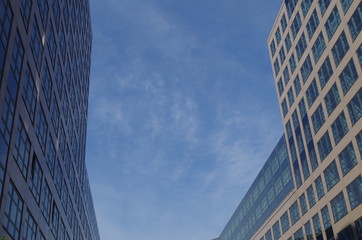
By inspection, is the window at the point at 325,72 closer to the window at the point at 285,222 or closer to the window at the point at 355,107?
the window at the point at 355,107

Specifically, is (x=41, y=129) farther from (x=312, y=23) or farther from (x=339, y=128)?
(x=312, y=23)

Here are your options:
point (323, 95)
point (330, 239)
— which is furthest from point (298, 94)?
point (330, 239)

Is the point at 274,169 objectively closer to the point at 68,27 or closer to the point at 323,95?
the point at 323,95

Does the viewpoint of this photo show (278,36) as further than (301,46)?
Yes

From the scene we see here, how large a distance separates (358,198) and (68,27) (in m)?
39.6

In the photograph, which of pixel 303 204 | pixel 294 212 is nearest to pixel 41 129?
pixel 303 204

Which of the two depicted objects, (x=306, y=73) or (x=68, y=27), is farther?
(x=306, y=73)

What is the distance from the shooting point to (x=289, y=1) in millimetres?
72312

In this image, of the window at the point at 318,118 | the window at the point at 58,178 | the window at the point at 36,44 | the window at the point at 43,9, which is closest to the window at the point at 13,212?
the window at the point at 36,44

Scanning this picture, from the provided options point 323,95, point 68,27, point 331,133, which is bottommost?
point 331,133

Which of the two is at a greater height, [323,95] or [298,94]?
[298,94]

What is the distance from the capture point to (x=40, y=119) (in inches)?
1709

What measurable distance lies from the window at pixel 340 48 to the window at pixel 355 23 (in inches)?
62.0

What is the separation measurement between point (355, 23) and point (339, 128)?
11774 millimetres
